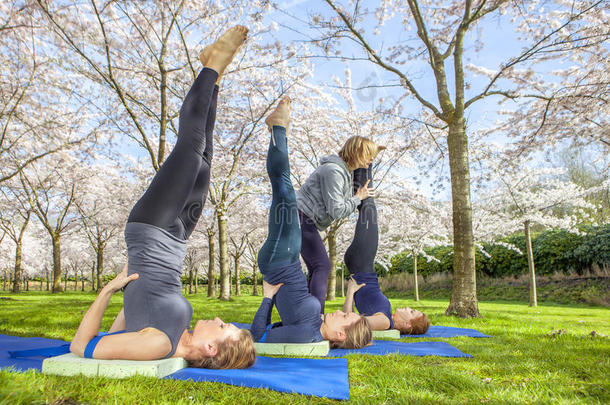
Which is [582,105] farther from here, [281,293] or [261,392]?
[261,392]

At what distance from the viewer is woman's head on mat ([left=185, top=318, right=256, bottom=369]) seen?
2.45 metres

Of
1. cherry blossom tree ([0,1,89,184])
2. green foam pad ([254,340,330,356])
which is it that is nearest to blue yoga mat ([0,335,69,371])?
green foam pad ([254,340,330,356])

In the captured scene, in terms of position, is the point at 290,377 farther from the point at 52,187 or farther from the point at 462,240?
the point at 52,187

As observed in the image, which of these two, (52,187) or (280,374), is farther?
(52,187)

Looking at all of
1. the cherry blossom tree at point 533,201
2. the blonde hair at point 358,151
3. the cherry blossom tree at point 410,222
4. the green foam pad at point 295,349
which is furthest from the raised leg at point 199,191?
the cherry blossom tree at point 533,201

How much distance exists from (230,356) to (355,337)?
60.9 inches

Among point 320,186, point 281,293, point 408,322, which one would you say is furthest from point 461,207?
point 281,293

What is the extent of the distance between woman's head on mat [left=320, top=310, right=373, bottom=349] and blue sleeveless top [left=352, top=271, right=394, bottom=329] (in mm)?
773

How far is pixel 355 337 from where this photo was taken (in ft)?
11.7

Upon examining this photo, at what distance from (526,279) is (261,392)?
1872cm

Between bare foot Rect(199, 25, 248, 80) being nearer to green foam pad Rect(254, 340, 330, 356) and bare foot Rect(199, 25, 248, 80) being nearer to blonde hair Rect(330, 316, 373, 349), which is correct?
green foam pad Rect(254, 340, 330, 356)

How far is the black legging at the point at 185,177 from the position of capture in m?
2.46

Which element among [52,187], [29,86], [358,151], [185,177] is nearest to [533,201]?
[358,151]

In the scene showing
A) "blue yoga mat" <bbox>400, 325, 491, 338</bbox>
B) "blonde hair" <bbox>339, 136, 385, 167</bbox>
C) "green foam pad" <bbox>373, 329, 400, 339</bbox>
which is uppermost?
"blonde hair" <bbox>339, 136, 385, 167</bbox>
